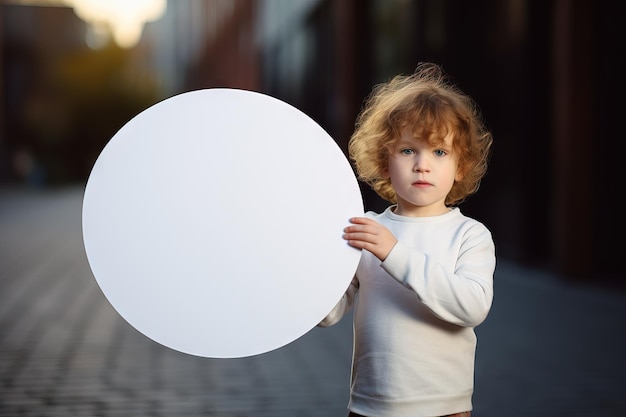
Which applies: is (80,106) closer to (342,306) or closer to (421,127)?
(342,306)

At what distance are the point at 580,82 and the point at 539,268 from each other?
201cm

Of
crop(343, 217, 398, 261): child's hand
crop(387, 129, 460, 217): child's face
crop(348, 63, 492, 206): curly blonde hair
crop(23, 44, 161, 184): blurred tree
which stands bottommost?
crop(343, 217, 398, 261): child's hand

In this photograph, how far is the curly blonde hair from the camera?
208cm

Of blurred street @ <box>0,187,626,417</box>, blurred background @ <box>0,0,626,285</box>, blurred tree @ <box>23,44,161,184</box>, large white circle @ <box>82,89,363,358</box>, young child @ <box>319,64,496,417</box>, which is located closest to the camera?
large white circle @ <box>82,89,363,358</box>

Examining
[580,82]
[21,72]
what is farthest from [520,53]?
[21,72]

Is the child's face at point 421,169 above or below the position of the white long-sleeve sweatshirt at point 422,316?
above

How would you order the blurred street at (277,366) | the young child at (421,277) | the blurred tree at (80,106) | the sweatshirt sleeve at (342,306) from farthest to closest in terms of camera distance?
1. the blurred tree at (80,106)
2. the blurred street at (277,366)
3. the sweatshirt sleeve at (342,306)
4. the young child at (421,277)

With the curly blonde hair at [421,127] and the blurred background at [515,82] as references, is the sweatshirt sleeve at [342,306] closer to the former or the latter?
the curly blonde hair at [421,127]

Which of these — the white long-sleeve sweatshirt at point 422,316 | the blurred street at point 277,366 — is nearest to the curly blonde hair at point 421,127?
the white long-sleeve sweatshirt at point 422,316

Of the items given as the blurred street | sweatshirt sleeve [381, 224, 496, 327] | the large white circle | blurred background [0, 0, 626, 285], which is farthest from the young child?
blurred background [0, 0, 626, 285]

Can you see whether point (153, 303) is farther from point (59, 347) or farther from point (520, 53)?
point (520, 53)

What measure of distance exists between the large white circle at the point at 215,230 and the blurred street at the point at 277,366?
7.44 feet

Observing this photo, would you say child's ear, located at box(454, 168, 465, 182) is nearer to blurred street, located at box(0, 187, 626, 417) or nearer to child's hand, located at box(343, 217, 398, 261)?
child's hand, located at box(343, 217, 398, 261)

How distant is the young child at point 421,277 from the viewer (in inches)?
79.4
